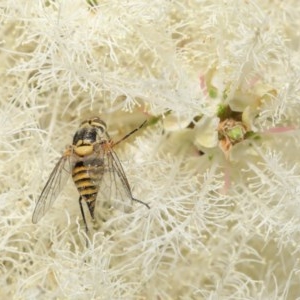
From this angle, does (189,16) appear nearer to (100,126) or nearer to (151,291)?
(100,126)

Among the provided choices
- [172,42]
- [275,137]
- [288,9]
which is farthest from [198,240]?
[288,9]

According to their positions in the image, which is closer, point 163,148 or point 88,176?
point 88,176

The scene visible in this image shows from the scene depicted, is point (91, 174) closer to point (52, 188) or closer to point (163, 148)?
point (52, 188)

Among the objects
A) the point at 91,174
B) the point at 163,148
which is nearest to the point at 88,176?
the point at 91,174

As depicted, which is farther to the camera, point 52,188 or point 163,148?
point 163,148
